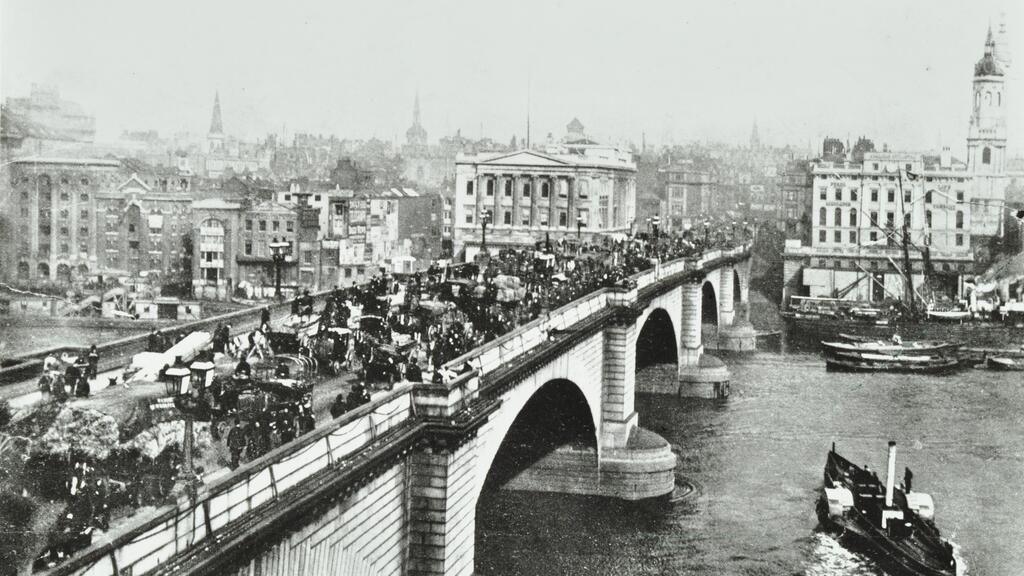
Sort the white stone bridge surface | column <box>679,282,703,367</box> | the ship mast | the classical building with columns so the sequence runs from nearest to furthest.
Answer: the white stone bridge surface < column <box>679,282,703,367</box> < the classical building with columns < the ship mast

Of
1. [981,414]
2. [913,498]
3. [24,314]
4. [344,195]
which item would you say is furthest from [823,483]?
[344,195]

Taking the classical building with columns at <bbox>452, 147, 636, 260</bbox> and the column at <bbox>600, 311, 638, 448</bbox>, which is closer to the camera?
the column at <bbox>600, 311, 638, 448</bbox>

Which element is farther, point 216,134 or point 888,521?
point 216,134

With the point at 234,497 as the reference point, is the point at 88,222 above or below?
above

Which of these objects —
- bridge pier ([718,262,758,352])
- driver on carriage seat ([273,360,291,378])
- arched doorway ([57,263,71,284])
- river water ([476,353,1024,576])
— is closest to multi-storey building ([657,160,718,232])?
bridge pier ([718,262,758,352])

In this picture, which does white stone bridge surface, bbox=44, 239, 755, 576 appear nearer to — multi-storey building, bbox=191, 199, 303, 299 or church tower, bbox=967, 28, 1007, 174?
multi-storey building, bbox=191, 199, 303, 299

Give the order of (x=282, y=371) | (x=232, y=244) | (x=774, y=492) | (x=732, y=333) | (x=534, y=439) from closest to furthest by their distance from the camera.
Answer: (x=282, y=371) < (x=534, y=439) < (x=774, y=492) < (x=732, y=333) < (x=232, y=244)

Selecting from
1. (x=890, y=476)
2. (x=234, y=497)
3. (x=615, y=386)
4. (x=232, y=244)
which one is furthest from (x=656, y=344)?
(x=234, y=497)

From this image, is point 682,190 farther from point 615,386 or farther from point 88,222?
point 615,386
